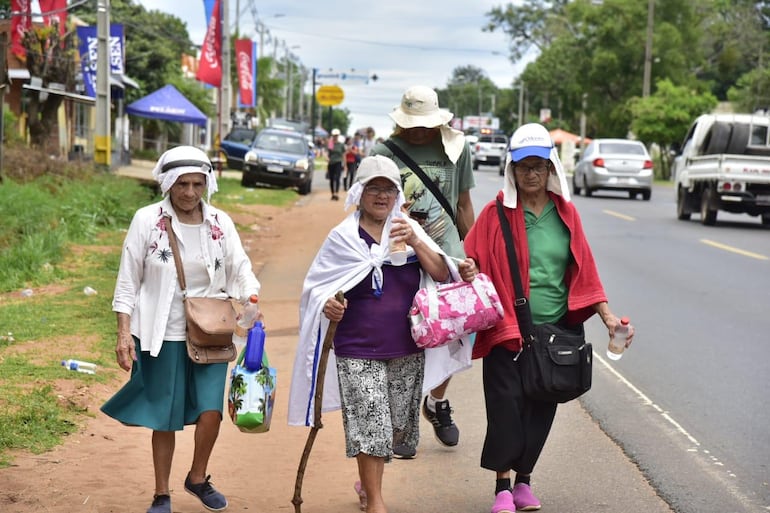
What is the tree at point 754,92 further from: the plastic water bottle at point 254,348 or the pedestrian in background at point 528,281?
the plastic water bottle at point 254,348

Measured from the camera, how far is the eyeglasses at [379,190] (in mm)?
5305

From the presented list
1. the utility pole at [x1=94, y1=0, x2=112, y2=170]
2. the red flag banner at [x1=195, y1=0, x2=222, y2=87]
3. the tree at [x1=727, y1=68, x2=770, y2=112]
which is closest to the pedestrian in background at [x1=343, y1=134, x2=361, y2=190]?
the red flag banner at [x1=195, y1=0, x2=222, y2=87]

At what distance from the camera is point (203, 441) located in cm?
557

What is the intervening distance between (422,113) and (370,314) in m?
1.50

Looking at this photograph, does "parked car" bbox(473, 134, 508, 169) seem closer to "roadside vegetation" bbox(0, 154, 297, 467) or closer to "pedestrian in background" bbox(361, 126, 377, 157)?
"pedestrian in background" bbox(361, 126, 377, 157)

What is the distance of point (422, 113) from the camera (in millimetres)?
6383

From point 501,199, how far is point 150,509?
83.8 inches

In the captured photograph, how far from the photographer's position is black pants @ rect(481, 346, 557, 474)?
5535 millimetres

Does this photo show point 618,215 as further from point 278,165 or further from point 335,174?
point 278,165

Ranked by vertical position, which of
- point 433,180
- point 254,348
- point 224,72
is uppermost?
point 224,72

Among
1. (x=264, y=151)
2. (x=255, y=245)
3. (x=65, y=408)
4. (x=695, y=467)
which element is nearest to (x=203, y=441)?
(x=65, y=408)

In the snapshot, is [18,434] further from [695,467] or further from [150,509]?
[695,467]

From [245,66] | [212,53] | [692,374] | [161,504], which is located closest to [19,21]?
[212,53]

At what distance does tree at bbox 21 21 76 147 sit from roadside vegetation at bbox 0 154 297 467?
9.24 metres
